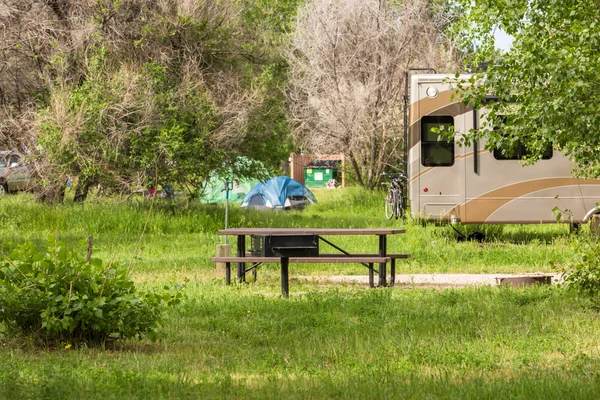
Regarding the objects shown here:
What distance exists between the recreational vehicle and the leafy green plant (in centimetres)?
956

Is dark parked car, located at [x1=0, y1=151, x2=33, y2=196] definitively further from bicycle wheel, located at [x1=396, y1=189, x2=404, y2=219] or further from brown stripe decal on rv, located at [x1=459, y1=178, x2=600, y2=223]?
brown stripe decal on rv, located at [x1=459, y1=178, x2=600, y2=223]

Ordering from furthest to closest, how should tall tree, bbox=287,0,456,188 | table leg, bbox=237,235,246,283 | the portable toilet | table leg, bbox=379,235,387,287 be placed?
1. the portable toilet
2. tall tree, bbox=287,0,456,188
3. table leg, bbox=237,235,246,283
4. table leg, bbox=379,235,387,287

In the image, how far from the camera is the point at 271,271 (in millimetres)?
14109

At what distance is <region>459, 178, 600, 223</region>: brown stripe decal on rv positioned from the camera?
730 inches

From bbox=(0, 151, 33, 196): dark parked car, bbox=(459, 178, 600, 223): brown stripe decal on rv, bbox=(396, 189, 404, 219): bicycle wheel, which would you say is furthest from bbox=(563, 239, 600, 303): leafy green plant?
bbox=(0, 151, 33, 196): dark parked car

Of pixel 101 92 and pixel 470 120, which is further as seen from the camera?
pixel 101 92

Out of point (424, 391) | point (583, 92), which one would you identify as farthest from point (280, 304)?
point (424, 391)

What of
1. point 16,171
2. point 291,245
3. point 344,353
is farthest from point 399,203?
point 344,353

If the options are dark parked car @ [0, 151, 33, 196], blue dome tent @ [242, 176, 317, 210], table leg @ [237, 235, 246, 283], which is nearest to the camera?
table leg @ [237, 235, 246, 283]

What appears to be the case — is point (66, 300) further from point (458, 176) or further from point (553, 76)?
point (458, 176)

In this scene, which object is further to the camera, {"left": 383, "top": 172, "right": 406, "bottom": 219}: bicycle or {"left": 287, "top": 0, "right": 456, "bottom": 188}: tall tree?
{"left": 287, "top": 0, "right": 456, "bottom": 188}: tall tree

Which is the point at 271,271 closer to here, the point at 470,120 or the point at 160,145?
the point at 470,120

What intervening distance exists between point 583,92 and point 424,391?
13.2 feet

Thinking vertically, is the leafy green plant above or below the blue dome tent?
below
